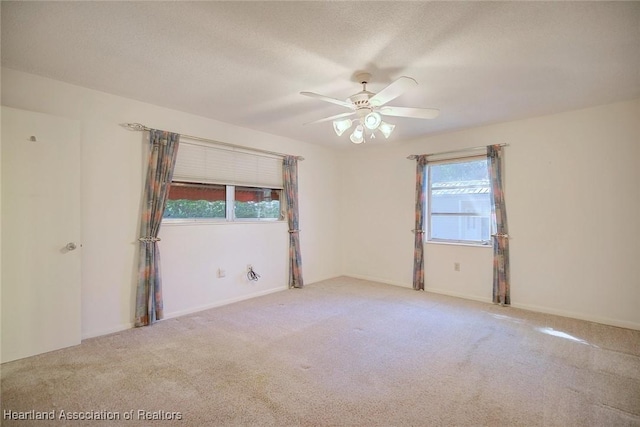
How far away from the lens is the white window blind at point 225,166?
376 centimetres

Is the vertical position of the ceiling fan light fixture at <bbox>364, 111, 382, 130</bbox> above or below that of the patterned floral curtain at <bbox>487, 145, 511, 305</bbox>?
above

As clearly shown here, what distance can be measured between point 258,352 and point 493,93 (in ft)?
11.2

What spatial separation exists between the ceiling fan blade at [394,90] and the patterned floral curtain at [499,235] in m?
2.39

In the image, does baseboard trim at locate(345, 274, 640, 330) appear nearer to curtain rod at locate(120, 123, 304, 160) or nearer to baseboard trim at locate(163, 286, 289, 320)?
baseboard trim at locate(163, 286, 289, 320)

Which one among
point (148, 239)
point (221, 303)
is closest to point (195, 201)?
point (148, 239)

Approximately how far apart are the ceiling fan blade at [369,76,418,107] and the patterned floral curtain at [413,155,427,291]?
2457 mm

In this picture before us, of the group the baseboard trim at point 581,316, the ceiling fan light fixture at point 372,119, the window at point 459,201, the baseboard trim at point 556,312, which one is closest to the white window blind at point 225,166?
the ceiling fan light fixture at point 372,119

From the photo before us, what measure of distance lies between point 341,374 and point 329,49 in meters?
2.47

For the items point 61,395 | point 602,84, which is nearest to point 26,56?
point 61,395

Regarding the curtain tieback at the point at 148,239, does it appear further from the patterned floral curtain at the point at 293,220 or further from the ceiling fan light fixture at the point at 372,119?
the ceiling fan light fixture at the point at 372,119

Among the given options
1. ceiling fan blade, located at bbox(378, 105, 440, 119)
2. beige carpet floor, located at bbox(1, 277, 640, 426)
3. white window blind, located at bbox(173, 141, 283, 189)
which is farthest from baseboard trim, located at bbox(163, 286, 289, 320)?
ceiling fan blade, located at bbox(378, 105, 440, 119)

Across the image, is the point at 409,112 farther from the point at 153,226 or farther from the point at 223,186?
the point at 153,226

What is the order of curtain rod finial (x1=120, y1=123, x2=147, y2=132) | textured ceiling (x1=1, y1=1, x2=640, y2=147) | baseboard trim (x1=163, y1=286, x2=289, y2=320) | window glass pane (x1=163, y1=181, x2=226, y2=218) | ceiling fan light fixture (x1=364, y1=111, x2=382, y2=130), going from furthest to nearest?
1. window glass pane (x1=163, y1=181, x2=226, y2=218)
2. baseboard trim (x1=163, y1=286, x2=289, y2=320)
3. curtain rod finial (x1=120, y1=123, x2=147, y2=132)
4. ceiling fan light fixture (x1=364, y1=111, x2=382, y2=130)
5. textured ceiling (x1=1, y1=1, x2=640, y2=147)

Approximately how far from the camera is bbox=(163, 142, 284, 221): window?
148 inches
